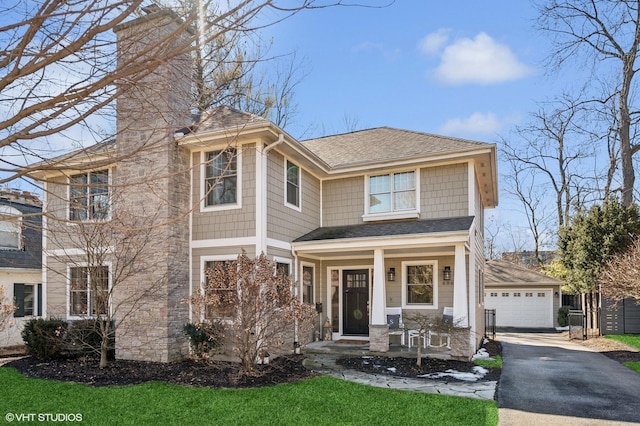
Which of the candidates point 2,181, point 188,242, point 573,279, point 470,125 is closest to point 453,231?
point 188,242

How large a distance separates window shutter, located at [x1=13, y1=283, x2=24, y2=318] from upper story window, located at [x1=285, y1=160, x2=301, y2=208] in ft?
32.9

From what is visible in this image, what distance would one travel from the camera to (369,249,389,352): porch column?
10867mm

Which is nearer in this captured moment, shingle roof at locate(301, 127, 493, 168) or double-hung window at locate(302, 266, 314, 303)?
shingle roof at locate(301, 127, 493, 168)

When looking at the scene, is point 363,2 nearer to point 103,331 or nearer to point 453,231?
point 453,231

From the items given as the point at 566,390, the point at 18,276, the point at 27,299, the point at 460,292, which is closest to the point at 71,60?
the point at 566,390

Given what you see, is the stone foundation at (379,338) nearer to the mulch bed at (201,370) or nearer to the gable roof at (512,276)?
the mulch bed at (201,370)

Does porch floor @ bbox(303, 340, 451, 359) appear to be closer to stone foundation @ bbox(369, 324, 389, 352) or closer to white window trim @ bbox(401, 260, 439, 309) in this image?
stone foundation @ bbox(369, 324, 389, 352)

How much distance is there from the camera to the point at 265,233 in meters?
10.3

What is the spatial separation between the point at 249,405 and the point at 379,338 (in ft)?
15.8

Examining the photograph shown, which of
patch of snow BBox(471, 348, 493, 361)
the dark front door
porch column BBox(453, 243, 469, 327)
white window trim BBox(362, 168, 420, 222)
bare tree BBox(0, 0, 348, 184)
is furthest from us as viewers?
the dark front door

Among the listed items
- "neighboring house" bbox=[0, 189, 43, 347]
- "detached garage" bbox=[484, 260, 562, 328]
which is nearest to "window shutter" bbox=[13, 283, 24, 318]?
"neighboring house" bbox=[0, 189, 43, 347]

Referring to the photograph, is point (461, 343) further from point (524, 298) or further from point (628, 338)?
point (524, 298)

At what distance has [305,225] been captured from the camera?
41.9 feet

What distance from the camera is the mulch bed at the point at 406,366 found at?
9116mm
